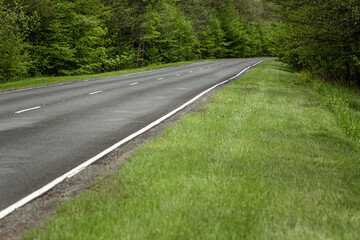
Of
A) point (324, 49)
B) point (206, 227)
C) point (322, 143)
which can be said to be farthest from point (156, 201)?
point (324, 49)

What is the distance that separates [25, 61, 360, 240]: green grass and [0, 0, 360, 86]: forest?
7.01m

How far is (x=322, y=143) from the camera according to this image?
8.05 meters

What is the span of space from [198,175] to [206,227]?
1694 mm

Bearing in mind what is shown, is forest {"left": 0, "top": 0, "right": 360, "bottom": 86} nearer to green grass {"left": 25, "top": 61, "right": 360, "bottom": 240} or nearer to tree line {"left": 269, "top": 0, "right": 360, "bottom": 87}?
tree line {"left": 269, "top": 0, "right": 360, "bottom": 87}

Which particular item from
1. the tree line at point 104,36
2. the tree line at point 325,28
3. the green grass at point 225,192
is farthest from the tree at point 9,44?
the green grass at point 225,192

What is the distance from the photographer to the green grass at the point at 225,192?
3.87 metres

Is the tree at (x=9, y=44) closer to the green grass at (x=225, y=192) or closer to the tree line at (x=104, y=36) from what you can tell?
the tree line at (x=104, y=36)

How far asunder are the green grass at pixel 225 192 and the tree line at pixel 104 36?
47.4 ft

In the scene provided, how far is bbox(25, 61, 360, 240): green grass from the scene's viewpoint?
12.7ft

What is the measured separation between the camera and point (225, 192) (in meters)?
4.86

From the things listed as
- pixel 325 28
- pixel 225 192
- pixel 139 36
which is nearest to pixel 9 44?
pixel 325 28

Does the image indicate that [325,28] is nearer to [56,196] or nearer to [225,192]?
[225,192]

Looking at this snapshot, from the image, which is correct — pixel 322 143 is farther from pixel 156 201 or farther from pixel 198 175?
pixel 156 201

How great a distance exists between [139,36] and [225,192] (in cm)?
4575
